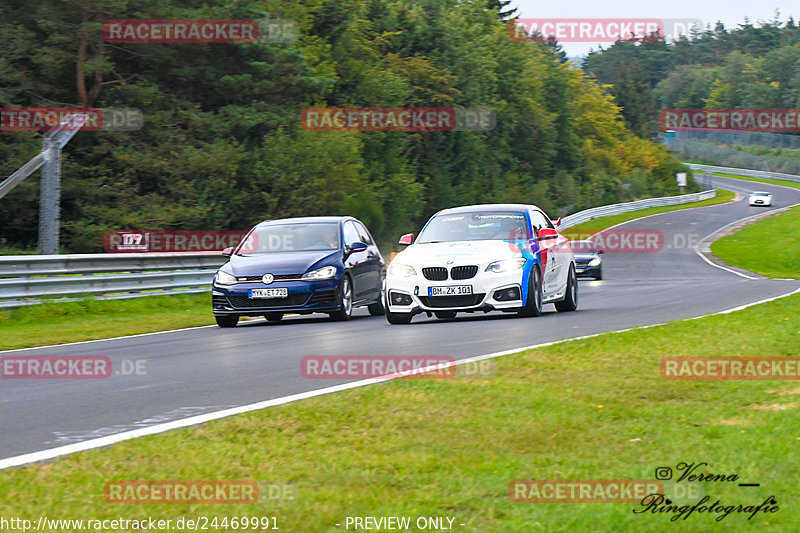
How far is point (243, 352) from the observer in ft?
38.7

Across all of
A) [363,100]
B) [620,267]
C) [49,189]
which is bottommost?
[620,267]

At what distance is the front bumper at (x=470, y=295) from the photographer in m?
14.7

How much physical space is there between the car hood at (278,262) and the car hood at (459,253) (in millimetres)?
1634

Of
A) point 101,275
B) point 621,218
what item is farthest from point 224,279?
point 621,218

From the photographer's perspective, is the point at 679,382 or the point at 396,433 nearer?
the point at 396,433

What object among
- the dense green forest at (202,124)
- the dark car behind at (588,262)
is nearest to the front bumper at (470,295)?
the dark car behind at (588,262)

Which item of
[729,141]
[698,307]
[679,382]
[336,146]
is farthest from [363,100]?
[729,141]

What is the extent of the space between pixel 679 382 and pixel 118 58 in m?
33.4

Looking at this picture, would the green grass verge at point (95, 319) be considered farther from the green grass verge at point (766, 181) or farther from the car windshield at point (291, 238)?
the green grass verge at point (766, 181)

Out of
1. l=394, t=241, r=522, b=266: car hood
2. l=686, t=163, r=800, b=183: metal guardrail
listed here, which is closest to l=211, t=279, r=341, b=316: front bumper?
l=394, t=241, r=522, b=266: car hood

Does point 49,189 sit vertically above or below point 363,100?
below

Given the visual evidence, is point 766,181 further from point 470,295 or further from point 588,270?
point 470,295

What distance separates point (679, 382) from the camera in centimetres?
838

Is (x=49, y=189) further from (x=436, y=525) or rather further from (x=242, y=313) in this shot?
(x=436, y=525)
